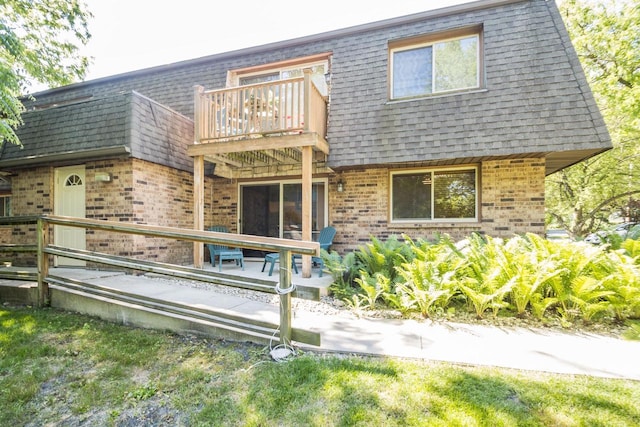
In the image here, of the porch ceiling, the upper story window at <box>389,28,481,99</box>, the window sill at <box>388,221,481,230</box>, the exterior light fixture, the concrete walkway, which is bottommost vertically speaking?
the concrete walkway

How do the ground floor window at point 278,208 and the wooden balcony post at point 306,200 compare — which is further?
the ground floor window at point 278,208

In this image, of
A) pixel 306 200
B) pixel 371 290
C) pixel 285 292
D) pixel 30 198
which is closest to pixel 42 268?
pixel 285 292

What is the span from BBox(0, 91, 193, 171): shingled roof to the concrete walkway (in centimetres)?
373

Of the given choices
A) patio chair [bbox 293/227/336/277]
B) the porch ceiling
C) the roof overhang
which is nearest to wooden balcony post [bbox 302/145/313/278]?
the porch ceiling

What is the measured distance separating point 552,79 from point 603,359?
18.0 ft

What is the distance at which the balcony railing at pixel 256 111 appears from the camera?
5.85 meters

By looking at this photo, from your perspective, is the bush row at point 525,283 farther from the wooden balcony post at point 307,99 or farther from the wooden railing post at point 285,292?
the wooden balcony post at point 307,99

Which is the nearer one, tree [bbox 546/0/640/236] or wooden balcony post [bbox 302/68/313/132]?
wooden balcony post [bbox 302/68/313/132]

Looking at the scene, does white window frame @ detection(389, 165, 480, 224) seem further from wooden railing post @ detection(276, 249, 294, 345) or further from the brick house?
wooden railing post @ detection(276, 249, 294, 345)

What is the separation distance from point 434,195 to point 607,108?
10743 millimetres

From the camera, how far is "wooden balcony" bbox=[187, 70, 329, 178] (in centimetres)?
580

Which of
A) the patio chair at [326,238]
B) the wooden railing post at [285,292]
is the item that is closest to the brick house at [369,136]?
the patio chair at [326,238]

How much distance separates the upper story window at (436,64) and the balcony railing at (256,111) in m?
2.16

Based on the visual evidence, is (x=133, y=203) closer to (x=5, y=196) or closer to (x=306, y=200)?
(x=306, y=200)
